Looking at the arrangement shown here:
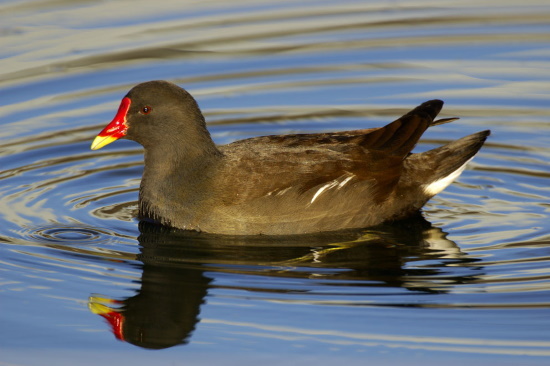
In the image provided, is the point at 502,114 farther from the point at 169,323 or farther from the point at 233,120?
the point at 169,323

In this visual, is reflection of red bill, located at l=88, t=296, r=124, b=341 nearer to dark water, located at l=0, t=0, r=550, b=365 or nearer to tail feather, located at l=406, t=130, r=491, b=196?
dark water, located at l=0, t=0, r=550, b=365

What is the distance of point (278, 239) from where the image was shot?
27.7 feet

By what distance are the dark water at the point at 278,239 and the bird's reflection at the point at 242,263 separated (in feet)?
0.07

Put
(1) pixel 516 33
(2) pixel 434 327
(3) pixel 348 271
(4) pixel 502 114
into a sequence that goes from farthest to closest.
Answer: (1) pixel 516 33
(4) pixel 502 114
(3) pixel 348 271
(2) pixel 434 327

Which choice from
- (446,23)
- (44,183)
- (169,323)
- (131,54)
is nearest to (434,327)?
(169,323)

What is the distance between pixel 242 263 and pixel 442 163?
2190mm

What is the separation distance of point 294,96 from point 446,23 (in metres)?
3.01

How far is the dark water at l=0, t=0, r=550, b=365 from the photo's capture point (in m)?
6.54

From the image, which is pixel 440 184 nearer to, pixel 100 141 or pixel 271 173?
pixel 271 173

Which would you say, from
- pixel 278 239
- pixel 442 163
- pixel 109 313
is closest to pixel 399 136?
pixel 442 163

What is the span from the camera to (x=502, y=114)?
11211mm

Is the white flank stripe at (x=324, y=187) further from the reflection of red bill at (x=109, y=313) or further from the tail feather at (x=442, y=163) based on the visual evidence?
the reflection of red bill at (x=109, y=313)

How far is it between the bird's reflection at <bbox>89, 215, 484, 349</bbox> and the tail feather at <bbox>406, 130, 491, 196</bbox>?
37 centimetres

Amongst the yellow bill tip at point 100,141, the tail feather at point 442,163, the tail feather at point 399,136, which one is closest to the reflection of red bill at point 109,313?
the yellow bill tip at point 100,141
